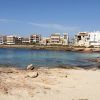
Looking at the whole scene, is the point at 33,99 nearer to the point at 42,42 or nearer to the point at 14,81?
the point at 14,81

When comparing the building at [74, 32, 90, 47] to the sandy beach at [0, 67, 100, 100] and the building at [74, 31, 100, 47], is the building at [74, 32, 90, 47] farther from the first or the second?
the sandy beach at [0, 67, 100, 100]

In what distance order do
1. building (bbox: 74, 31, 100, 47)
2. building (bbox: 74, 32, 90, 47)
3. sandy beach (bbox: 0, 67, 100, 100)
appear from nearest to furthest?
sandy beach (bbox: 0, 67, 100, 100)
building (bbox: 74, 31, 100, 47)
building (bbox: 74, 32, 90, 47)

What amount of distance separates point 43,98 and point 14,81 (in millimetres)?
4635

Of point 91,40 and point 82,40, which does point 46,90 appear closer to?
point 91,40

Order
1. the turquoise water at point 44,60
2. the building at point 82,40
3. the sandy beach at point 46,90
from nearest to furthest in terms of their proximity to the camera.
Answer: the sandy beach at point 46,90 < the turquoise water at point 44,60 < the building at point 82,40

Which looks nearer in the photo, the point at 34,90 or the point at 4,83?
the point at 34,90

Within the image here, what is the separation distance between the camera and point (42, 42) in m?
196

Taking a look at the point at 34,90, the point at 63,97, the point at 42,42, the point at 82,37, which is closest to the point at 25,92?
the point at 34,90

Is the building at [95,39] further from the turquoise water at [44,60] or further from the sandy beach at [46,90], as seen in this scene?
the sandy beach at [46,90]

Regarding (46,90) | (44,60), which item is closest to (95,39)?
(44,60)

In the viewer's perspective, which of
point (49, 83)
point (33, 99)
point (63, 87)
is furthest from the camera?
point (49, 83)

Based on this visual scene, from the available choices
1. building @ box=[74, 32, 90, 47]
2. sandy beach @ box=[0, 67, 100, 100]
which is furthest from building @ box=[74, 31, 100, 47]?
sandy beach @ box=[0, 67, 100, 100]

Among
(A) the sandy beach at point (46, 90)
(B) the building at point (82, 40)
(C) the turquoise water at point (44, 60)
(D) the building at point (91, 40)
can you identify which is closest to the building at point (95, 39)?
(D) the building at point (91, 40)

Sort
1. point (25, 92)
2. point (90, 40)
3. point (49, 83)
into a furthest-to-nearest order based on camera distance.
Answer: point (90, 40), point (49, 83), point (25, 92)
